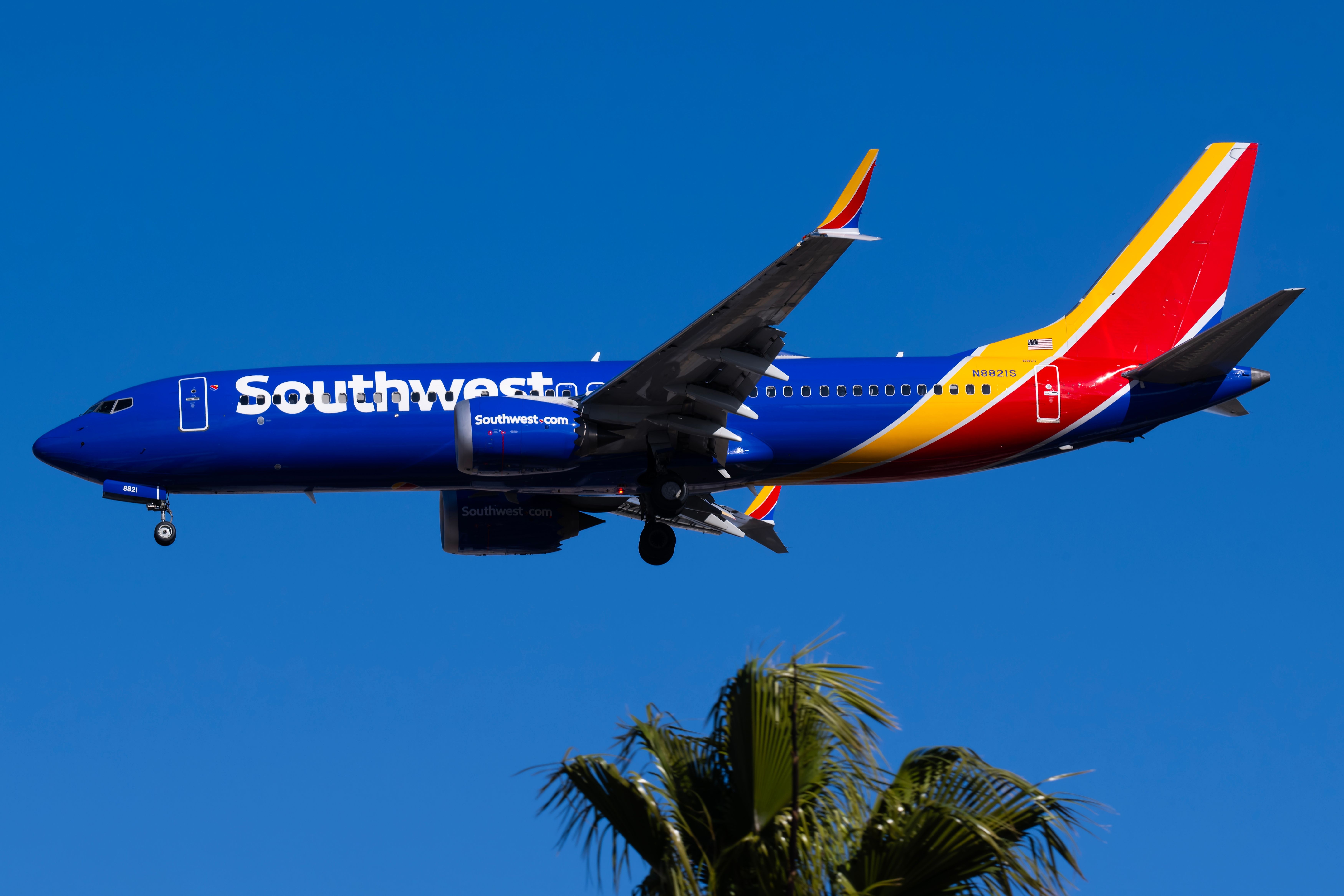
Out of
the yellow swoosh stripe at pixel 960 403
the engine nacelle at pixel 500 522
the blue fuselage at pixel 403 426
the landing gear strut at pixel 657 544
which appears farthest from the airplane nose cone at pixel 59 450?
the yellow swoosh stripe at pixel 960 403

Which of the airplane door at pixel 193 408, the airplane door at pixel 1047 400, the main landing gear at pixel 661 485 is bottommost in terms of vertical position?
the main landing gear at pixel 661 485

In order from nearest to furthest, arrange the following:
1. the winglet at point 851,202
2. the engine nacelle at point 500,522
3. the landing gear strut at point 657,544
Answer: the winglet at point 851,202, the landing gear strut at point 657,544, the engine nacelle at point 500,522

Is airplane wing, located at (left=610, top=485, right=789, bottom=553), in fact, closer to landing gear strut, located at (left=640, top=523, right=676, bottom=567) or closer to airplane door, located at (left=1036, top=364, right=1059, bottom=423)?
landing gear strut, located at (left=640, top=523, right=676, bottom=567)

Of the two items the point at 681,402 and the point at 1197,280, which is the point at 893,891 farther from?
the point at 1197,280

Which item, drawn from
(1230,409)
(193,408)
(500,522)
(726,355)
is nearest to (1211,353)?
(1230,409)

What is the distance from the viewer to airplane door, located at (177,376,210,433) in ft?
103

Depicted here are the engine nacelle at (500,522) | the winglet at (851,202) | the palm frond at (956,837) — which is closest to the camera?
the palm frond at (956,837)

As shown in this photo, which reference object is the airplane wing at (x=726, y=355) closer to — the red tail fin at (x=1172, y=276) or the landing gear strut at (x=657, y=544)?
the landing gear strut at (x=657, y=544)

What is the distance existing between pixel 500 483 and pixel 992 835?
1948 centimetres

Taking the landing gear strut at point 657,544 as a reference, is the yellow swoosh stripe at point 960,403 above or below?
above

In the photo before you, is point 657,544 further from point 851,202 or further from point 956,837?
point 956,837

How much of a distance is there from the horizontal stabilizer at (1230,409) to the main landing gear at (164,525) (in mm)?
21979

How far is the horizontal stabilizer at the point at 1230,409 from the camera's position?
3184 cm

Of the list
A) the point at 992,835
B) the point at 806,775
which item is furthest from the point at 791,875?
the point at 992,835
